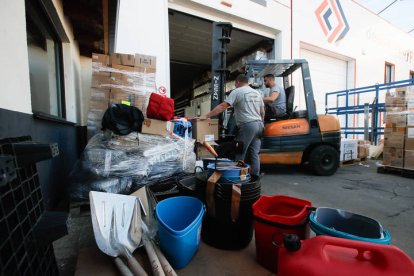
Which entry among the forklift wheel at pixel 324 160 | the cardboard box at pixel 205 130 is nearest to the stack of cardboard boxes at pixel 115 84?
the cardboard box at pixel 205 130

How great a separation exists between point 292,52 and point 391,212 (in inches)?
183

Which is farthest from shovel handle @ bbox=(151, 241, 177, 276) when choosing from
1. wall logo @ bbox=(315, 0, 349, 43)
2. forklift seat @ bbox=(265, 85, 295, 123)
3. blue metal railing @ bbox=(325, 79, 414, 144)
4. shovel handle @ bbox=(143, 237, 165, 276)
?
wall logo @ bbox=(315, 0, 349, 43)

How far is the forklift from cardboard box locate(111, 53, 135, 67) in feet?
4.26

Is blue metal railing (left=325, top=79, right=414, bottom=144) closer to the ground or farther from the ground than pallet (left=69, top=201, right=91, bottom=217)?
farther from the ground

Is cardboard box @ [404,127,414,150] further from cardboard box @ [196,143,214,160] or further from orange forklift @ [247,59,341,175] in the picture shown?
cardboard box @ [196,143,214,160]

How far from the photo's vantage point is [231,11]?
4418 mm

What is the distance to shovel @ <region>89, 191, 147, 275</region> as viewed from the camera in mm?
1180

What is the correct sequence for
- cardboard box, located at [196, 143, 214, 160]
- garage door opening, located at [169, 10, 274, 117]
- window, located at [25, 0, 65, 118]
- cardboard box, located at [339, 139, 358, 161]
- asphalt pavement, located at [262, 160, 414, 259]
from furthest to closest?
garage door opening, located at [169, 10, 274, 117] < cardboard box, located at [339, 139, 358, 161] < cardboard box, located at [196, 143, 214, 160] < window, located at [25, 0, 65, 118] < asphalt pavement, located at [262, 160, 414, 259]

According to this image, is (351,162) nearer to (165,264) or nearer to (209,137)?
(209,137)

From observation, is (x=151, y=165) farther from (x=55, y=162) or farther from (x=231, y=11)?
(x=231, y=11)

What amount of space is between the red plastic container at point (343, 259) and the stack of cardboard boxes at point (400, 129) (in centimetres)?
368

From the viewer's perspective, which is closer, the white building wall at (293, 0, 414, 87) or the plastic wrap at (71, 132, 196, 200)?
the plastic wrap at (71, 132, 196, 200)

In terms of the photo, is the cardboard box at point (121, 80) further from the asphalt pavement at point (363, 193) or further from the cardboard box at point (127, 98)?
the asphalt pavement at point (363, 193)

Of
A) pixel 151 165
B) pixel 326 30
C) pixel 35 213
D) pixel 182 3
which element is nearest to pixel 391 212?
pixel 151 165
